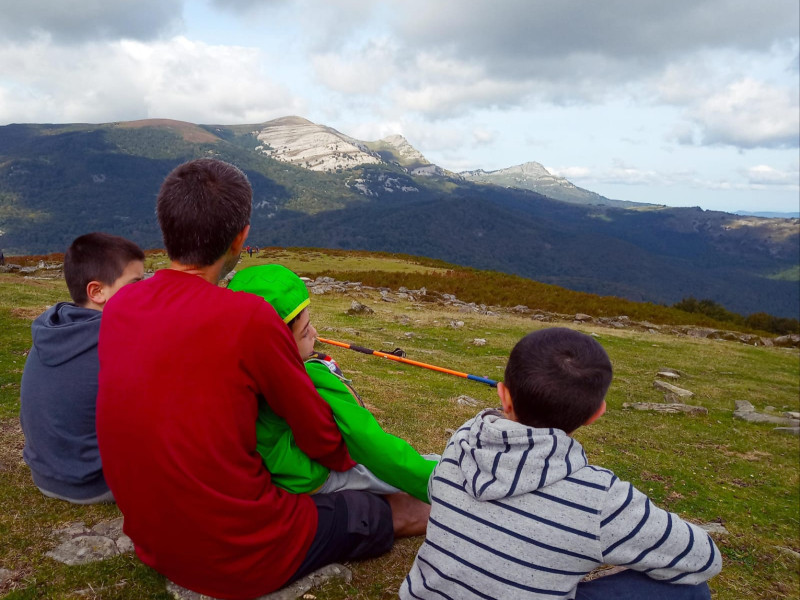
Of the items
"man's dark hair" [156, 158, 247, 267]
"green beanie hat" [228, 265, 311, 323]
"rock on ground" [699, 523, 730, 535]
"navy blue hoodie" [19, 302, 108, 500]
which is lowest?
"rock on ground" [699, 523, 730, 535]

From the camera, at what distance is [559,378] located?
8.43 ft

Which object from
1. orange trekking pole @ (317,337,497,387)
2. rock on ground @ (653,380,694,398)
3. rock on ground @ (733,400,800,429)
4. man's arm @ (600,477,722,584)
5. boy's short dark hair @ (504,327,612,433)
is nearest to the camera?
man's arm @ (600,477,722,584)

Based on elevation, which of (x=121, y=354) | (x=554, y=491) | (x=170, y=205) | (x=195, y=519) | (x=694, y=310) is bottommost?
(x=694, y=310)

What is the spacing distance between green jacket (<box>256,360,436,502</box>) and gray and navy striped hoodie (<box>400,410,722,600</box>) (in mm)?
730

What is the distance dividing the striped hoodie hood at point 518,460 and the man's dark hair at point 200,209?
1768 mm

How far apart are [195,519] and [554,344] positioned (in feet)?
6.93

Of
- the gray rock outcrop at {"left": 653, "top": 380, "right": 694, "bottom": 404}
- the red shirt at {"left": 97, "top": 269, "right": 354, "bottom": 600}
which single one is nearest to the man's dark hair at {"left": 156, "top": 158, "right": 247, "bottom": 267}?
the red shirt at {"left": 97, "top": 269, "right": 354, "bottom": 600}

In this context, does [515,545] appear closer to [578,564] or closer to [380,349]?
[578,564]

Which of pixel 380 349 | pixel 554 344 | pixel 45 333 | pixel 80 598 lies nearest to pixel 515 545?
pixel 554 344

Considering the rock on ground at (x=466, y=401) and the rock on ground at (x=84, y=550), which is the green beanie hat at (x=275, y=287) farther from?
the rock on ground at (x=466, y=401)

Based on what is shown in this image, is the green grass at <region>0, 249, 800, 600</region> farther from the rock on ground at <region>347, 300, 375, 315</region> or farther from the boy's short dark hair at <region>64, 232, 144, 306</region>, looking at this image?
the boy's short dark hair at <region>64, 232, 144, 306</region>

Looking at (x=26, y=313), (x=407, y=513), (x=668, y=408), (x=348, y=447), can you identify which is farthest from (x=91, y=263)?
(x=26, y=313)

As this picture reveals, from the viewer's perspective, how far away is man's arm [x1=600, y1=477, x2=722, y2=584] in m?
2.46

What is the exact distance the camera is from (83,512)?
4445mm
